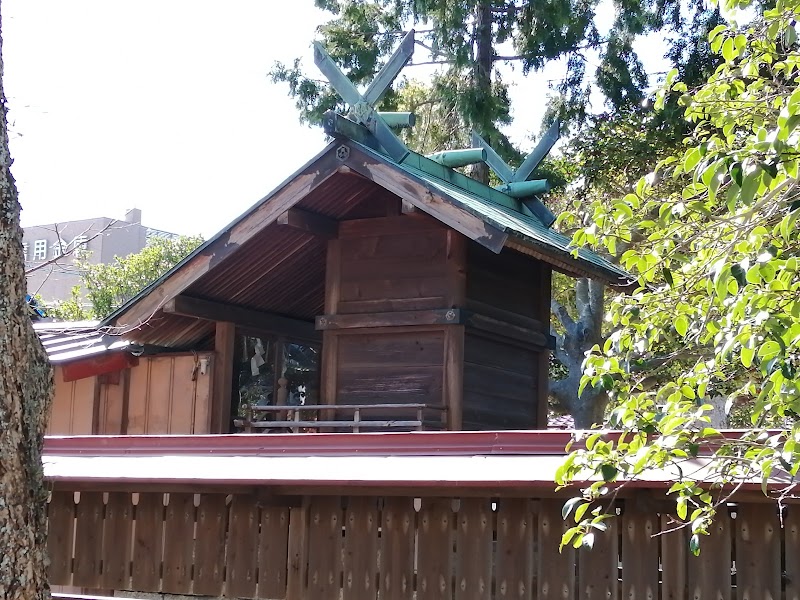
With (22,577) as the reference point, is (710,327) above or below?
above

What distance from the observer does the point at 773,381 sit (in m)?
A: 3.69

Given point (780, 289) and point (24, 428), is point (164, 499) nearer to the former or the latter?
point (24, 428)

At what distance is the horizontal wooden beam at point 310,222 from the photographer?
9664mm

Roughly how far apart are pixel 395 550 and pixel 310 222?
12.5 ft

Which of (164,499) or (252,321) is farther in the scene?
(252,321)

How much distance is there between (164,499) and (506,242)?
3643 millimetres

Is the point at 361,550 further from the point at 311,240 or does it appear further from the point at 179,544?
the point at 311,240

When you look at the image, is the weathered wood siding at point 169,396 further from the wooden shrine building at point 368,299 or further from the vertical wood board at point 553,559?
the vertical wood board at point 553,559

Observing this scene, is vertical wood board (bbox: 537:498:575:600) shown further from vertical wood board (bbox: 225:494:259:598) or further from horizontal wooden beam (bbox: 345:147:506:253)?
horizontal wooden beam (bbox: 345:147:506:253)

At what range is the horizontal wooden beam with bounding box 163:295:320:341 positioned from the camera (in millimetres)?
10383

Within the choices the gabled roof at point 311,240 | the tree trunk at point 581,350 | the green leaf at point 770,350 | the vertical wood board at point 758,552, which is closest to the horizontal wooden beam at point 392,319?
the gabled roof at point 311,240

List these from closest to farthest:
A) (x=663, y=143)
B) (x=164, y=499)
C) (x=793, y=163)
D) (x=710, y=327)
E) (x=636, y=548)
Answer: (x=793, y=163)
(x=710, y=327)
(x=636, y=548)
(x=164, y=499)
(x=663, y=143)

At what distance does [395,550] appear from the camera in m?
7.38

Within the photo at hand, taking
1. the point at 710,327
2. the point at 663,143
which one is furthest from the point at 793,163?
the point at 663,143
